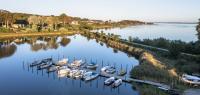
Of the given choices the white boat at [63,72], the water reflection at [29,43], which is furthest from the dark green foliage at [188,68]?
the water reflection at [29,43]

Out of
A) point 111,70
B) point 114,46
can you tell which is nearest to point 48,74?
point 111,70

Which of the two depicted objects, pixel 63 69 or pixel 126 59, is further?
pixel 126 59

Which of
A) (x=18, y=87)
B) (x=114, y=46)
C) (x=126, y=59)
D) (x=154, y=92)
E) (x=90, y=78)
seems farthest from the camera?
(x=114, y=46)

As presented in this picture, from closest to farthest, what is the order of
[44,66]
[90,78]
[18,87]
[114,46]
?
[18,87] → [90,78] → [44,66] → [114,46]

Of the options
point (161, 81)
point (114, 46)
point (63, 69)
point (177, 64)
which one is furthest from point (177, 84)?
point (114, 46)

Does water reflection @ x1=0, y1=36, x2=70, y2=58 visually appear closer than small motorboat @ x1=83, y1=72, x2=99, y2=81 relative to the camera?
No

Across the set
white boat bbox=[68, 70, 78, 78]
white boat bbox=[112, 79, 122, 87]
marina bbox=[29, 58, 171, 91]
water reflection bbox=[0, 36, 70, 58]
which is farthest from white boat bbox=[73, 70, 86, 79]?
water reflection bbox=[0, 36, 70, 58]

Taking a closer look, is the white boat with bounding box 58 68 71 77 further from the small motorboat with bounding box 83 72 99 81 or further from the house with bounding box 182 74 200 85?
the house with bounding box 182 74 200 85

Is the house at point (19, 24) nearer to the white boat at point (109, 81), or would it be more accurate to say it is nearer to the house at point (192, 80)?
the white boat at point (109, 81)

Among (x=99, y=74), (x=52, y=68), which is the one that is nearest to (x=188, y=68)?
(x=99, y=74)

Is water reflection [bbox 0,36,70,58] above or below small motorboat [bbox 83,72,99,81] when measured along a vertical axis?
above

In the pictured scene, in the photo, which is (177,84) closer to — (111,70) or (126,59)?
(111,70)
